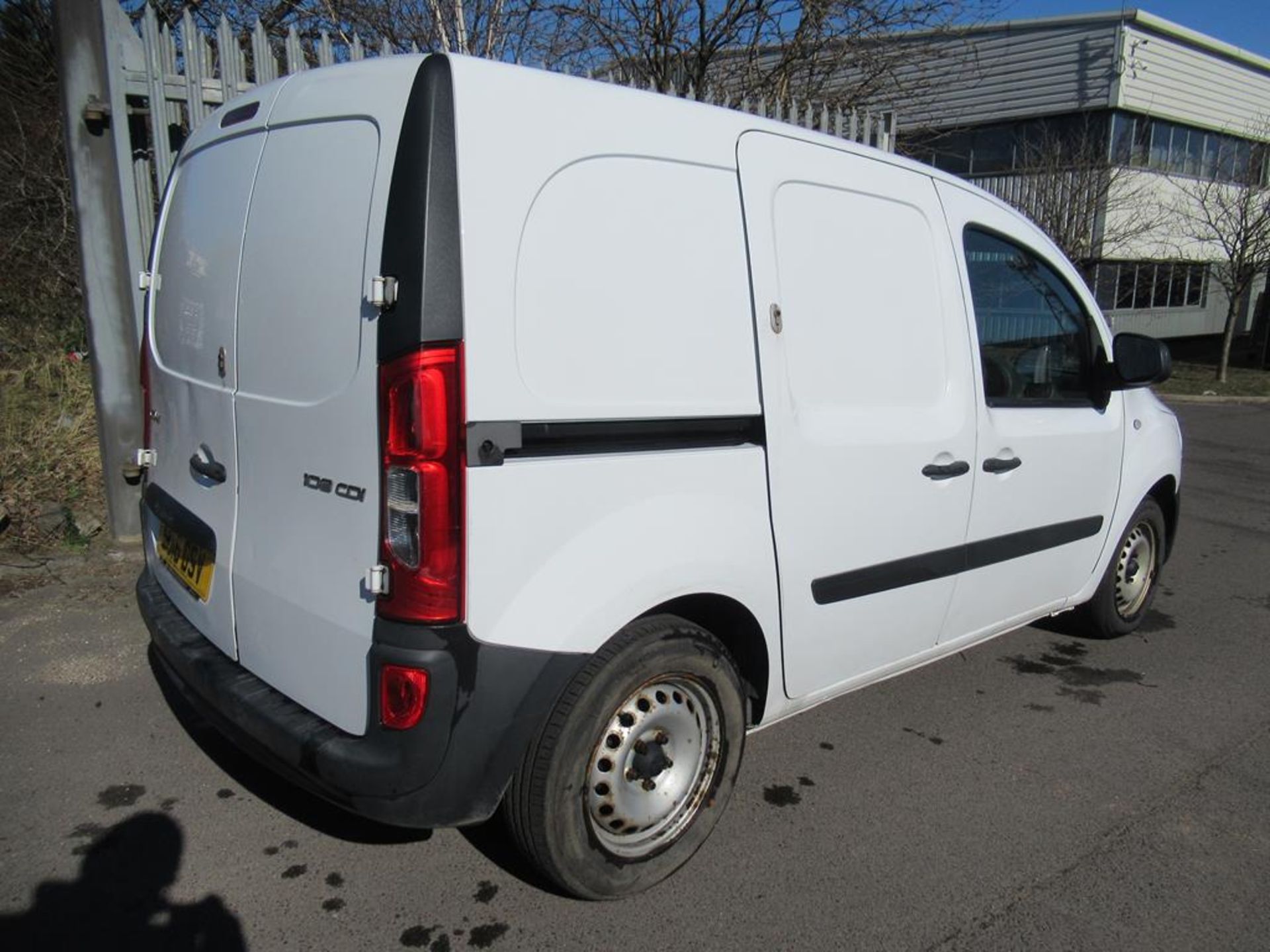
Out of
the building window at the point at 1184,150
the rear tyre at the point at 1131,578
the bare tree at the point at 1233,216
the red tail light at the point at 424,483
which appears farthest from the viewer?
the building window at the point at 1184,150

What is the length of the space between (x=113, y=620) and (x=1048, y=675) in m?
4.36

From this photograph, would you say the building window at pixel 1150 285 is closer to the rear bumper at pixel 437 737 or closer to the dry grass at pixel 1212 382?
the dry grass at pixel 1212 382

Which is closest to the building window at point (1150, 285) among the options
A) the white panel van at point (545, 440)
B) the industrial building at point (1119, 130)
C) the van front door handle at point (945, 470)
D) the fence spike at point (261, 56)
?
the industrial building at point (1119, 130)

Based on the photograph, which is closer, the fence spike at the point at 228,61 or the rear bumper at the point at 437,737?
the rear bumper at the point at 437,737

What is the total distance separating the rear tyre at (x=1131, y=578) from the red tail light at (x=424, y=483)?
11.2 ft

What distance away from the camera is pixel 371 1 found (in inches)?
354

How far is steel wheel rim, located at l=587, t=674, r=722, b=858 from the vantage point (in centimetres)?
248

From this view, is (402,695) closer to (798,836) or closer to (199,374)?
(199,374)

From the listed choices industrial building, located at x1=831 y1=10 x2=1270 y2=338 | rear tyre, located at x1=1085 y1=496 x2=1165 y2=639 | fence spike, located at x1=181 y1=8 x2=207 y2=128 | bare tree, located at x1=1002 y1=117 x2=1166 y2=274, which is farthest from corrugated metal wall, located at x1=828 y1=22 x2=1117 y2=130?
fence spike, located at x1=181 y1=8 x2=207 y2=128

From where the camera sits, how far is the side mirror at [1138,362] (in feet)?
12.2

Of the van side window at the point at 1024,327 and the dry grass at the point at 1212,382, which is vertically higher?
the van side window at the point at 1024,327

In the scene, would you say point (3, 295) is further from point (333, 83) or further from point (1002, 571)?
point (1002, 571)

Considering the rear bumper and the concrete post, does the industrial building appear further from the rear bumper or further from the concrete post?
the rear bumper

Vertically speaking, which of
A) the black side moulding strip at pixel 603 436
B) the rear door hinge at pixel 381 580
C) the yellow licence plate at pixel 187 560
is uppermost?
the black side moulding strip at pixel 603 436
